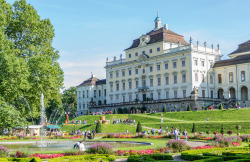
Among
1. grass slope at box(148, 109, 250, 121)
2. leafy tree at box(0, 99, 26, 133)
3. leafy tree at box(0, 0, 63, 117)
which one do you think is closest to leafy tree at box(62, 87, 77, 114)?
grass slope at box(148, 109, 250, 121)

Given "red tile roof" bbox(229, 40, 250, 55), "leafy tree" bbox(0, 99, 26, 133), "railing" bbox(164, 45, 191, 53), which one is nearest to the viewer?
"leafy tree" bbox(0, 99, 26, 133)

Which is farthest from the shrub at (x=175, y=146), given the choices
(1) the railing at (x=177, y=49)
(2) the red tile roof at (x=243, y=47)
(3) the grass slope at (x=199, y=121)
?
(2) the red tile roof at (x=243, y=47)

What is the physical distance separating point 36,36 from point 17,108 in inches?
268

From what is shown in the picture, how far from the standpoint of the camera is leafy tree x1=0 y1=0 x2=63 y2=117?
26391 millimetres

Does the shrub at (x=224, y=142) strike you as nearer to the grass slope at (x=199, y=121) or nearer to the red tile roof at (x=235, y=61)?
the grass slope at (x=199, y=121)

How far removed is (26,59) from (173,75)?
35250 millimetres

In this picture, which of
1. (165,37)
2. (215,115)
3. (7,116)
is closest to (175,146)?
(7,116)

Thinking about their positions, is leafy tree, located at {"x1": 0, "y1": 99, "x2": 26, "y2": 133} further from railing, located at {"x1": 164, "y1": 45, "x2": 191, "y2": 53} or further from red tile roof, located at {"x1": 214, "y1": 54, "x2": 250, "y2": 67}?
red tile roof, located at {"x1": 214, "y1": 54, "x2": 250, "y2": 67}

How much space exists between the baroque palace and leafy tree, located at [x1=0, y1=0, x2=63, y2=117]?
2995 centimetres

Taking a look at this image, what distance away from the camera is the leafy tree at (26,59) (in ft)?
A: 86.6

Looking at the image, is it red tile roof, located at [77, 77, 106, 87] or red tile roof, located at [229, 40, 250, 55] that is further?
red tile roof, located at [77, 77, 106, 87]

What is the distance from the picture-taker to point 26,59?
29.8m

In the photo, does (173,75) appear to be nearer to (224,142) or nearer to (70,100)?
(224,142)

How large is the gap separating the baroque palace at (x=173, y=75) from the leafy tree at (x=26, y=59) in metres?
30.0
